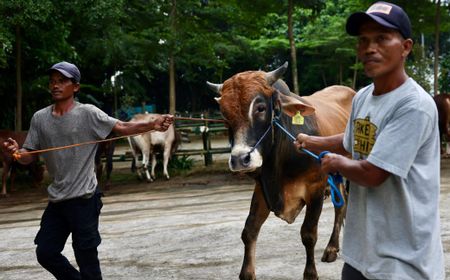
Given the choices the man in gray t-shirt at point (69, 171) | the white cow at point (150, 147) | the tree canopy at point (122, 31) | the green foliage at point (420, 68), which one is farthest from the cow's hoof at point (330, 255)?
the green foliage at point (420, 68)

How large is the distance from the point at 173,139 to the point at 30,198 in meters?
4.30

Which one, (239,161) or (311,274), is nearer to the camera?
(239,161)

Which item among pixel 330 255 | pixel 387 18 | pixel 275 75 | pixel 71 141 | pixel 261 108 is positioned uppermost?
pixel 387 18

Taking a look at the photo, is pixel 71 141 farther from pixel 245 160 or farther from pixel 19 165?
pixel 19 165

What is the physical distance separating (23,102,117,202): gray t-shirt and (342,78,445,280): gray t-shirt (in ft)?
8.49

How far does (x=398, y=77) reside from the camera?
2805 mm

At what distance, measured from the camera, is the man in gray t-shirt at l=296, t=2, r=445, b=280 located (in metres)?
2.66

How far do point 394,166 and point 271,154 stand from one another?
9.22 ft

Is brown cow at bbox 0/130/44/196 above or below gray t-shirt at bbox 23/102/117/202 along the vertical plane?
below

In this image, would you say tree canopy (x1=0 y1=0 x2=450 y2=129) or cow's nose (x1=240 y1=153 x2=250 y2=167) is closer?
cow's nose (x1=240 y1=153 x2=250 y2=167)

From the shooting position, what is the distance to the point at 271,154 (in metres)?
5.43

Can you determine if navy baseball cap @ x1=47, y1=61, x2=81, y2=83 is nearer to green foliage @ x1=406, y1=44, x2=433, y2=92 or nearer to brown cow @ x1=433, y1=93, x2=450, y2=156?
brown cow @ x1=433, y1=93, x2=450, y2=156

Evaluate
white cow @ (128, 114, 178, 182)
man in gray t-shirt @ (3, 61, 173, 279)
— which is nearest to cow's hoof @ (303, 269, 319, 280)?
man in gray t-shirt @ (3, 61, 173, 279)

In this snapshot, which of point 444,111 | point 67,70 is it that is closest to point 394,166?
point 67,70
